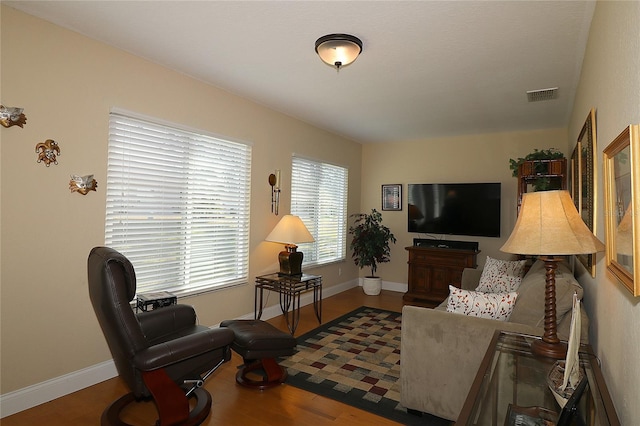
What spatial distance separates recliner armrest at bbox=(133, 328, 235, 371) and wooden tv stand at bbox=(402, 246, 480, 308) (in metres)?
3.89

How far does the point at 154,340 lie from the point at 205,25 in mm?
2276

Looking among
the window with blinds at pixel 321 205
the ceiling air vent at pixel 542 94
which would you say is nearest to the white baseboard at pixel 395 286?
the window with blinds at pixel 321 205

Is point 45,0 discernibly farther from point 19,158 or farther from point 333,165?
point 333,165

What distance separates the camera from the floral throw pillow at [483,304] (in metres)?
2.38

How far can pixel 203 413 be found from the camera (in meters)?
2.39

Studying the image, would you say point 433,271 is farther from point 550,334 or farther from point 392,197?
point 550,334

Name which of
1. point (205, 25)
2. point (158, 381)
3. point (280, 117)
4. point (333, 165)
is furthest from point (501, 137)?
point (158, 381)

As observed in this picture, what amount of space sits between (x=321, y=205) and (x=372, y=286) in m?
1.63

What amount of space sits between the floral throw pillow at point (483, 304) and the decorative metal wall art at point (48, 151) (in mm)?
2982

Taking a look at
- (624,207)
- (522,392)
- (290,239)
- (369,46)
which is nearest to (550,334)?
(522,392)

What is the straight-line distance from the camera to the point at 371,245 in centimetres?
606

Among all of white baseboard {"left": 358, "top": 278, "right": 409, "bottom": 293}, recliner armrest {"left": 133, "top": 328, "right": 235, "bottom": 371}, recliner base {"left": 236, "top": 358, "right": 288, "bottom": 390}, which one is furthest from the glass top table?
white baseboard {"left": 358, "top": 278, "right": 409, "bottom": 293}

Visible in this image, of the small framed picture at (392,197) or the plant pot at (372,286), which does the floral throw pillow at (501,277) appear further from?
the small framed picture at (392,197)

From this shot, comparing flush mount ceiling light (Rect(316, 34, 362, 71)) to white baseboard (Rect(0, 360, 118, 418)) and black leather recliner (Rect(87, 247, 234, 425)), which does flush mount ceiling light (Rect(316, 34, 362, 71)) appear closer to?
black leather recliner (Rect(87, 247, 234, 425))
